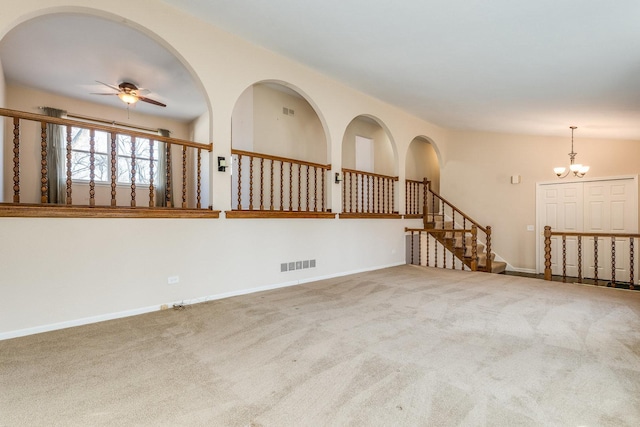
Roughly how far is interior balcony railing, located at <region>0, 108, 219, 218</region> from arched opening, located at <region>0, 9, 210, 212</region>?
0.08ft

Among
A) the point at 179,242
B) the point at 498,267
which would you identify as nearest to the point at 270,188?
the point at 179,242

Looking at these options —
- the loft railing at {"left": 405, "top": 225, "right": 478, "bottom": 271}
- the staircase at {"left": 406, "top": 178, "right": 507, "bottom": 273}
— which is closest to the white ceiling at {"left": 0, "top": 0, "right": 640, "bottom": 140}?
the staircase at {"left": 406, "top": 178, "right": 507, "bottom": 273}

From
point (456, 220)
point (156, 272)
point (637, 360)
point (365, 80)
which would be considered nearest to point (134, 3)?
point (156, 272)

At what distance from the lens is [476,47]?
378 cm

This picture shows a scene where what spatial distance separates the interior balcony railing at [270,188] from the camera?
464 cm

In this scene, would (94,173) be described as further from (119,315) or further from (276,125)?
(276,125)

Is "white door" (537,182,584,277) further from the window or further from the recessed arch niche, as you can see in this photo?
the window

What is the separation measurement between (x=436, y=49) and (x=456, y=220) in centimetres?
559

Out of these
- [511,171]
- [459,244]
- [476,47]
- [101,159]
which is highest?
[476,47]

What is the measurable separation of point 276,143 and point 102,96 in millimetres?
3966

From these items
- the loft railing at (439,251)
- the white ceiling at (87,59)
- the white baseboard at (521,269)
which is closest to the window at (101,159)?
the white ceiling at (87,59)

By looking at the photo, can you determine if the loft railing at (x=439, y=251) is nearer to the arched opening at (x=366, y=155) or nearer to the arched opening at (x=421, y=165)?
the arched opening at (x=366, y=155)

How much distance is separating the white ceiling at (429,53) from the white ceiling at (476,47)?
0.01 m

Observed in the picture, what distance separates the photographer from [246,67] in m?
4.48
